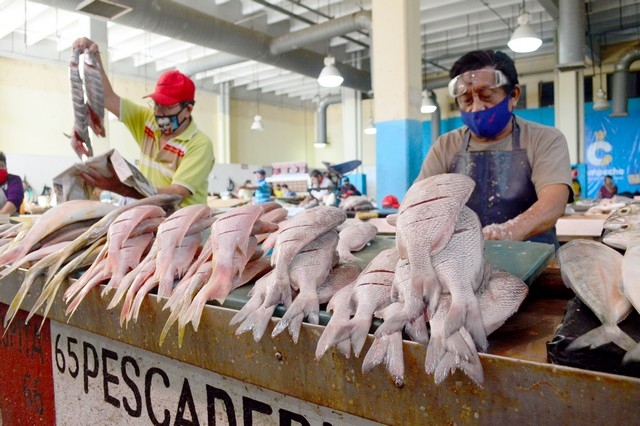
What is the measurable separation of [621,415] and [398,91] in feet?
21.4

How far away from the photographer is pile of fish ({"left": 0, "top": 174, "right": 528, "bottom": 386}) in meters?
0.85

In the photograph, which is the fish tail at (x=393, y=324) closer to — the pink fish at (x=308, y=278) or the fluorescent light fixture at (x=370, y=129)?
the pink fish at (x=308, y=278)

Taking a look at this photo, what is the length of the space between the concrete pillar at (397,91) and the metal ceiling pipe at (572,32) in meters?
3.82

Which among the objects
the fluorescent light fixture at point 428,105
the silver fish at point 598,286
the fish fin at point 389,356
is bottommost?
the fish fin at point 389,356

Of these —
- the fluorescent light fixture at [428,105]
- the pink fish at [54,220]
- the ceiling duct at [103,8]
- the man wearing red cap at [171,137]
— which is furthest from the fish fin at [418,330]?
the fluorescent light fixture at [428,105]

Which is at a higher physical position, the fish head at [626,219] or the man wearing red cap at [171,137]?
the man wearing red cap at [171,137]

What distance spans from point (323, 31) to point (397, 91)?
4.44m

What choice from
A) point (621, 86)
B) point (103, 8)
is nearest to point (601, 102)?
point (621, 86)

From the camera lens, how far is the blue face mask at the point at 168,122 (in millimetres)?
2869

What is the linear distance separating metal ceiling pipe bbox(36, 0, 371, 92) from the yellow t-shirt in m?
5.29

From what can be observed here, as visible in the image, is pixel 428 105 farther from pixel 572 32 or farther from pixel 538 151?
pixel 538 151

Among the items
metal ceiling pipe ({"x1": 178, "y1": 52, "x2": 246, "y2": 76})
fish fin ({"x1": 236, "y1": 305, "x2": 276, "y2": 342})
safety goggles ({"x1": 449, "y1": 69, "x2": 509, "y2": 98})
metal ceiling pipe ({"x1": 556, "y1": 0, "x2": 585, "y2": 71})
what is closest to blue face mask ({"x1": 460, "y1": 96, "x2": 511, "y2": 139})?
safety goggles ({"x1": 449, "y1": 69, "x2": 509, "y2": 98})

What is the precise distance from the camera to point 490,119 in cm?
255

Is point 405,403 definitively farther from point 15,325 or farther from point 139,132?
point 139,132
